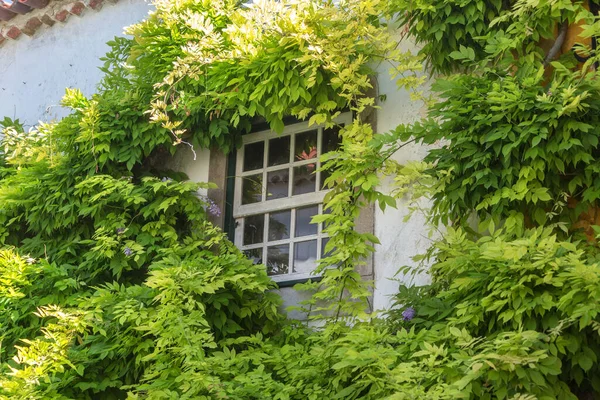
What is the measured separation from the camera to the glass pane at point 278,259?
312 inches

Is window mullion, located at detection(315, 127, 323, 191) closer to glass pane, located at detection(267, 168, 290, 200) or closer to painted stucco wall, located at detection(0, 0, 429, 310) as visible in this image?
glass pane, located at detection(267, 168, 290, 200)

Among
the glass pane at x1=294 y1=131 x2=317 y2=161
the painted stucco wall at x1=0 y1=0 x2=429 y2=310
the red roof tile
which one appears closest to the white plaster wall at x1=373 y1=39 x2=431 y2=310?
the painted stucco wall at x1=0 y1=0 x2=429 y2=310

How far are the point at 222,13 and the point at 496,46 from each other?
239cm

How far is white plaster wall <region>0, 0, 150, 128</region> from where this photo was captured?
32.0 feet

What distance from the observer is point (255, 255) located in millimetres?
8094

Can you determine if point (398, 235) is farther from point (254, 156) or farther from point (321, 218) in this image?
point (254, 156)

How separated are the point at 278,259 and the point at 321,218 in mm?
1129

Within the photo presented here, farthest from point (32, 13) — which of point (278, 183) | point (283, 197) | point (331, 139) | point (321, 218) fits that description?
point (321, 218)

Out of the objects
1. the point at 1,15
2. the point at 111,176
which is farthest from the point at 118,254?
the point at 1,15

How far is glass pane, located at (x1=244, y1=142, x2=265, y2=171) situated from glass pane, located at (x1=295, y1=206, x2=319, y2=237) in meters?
0.63

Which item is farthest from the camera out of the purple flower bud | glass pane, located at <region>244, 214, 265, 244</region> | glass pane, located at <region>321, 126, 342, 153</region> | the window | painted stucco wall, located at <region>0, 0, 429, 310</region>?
painted stucco wall, located at <region>0, 0, 429, 310</region>

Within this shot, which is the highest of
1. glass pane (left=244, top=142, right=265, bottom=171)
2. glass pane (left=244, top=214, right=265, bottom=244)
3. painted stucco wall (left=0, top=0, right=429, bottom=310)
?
painted stucco wall (left=0, top=0, right=429, bottom=310)

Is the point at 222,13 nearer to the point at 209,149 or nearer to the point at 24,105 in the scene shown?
the point at 209,149

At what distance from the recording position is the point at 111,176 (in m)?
8.36
